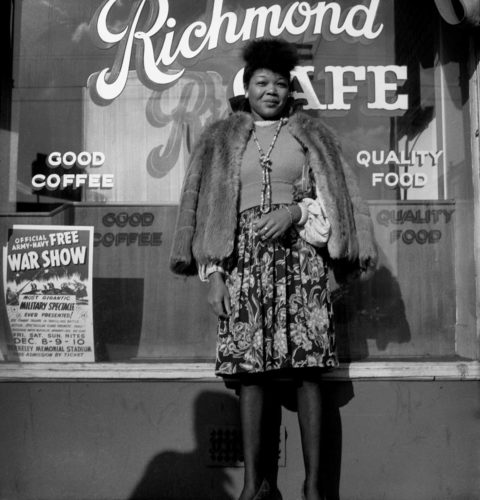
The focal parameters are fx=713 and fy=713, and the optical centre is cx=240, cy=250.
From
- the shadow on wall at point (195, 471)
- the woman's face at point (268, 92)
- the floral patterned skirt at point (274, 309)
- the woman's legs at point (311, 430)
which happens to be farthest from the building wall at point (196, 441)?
the woman's face at point (268, 92)

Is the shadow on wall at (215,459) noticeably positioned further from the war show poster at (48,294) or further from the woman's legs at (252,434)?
the war show poster at (48,294)

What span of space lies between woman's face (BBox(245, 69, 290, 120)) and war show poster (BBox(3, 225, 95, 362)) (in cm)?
116

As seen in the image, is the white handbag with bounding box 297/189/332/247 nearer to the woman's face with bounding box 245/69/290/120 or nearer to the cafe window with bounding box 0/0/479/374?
the woman's face with bounding box 245/69/290/120

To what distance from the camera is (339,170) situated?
3.18 m

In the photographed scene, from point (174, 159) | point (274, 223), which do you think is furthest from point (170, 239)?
point (274, 223)

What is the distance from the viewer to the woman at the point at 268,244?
9.91 feet

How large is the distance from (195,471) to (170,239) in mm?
1157

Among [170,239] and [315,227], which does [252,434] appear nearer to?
[315,227]

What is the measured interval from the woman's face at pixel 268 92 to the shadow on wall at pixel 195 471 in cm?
140

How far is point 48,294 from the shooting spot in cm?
359

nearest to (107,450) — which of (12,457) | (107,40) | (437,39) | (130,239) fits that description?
(12,457)

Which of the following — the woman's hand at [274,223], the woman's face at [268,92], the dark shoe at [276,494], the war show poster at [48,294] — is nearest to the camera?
the woman's hand at [274,223]

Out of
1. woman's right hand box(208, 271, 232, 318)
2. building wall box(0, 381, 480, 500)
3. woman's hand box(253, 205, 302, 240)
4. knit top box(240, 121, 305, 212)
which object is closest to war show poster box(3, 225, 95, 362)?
building wall box(0, 381, 480, 500)

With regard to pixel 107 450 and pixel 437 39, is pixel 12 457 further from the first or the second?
pixel 437 39
